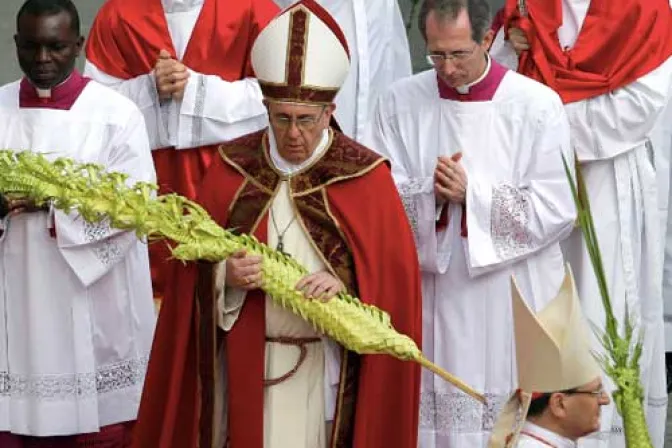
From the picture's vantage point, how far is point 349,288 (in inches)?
274

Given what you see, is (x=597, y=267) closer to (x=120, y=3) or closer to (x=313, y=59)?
(x=313, y=59)

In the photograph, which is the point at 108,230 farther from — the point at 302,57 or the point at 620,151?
the point at 620,151

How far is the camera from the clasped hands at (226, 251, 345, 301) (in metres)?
6.65

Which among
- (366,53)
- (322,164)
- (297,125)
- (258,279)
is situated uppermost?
(366,53)

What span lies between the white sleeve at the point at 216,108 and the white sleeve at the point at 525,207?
53.3 inches

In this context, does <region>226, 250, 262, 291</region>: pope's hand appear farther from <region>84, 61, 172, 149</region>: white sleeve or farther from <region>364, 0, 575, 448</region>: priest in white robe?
<region>84, 61, 172, 149</region>: white sleeve

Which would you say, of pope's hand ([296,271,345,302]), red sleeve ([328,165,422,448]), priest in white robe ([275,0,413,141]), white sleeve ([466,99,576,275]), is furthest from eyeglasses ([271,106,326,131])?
priest in white robe ([275,0,413,141])

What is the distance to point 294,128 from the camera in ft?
22.6

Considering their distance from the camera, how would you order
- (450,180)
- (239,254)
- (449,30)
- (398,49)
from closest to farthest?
1. (239,254)
2. (449,30)
3. (450,180)
4. (398,49)

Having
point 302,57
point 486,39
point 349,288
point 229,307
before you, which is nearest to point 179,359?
point 229,307

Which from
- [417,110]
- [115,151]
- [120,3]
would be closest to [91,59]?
[120,3]

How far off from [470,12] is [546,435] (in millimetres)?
2636

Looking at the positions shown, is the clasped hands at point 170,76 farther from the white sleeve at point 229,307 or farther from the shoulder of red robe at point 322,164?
the white sleeve at point 229,307

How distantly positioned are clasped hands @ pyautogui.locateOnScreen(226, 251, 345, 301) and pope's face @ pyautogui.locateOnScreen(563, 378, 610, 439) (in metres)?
1.25
